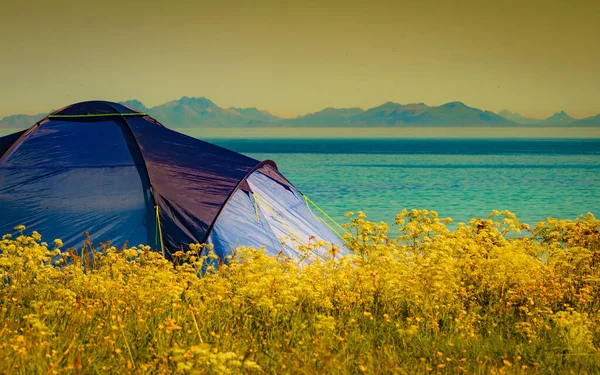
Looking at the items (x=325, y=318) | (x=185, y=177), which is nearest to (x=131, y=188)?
(x=185, y=177)

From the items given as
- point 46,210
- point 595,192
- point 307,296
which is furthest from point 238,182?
point 595,192

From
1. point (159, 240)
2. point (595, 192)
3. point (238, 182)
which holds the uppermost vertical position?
point (238, 182)

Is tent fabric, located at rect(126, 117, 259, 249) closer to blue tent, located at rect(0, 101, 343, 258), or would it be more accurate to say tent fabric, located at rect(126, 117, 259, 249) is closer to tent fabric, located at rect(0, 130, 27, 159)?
blue tent, located at rect(0, 101, 343, 258)

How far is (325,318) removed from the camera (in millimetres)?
5449

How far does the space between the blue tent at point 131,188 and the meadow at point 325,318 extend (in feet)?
5.76

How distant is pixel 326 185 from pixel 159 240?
3634 cm

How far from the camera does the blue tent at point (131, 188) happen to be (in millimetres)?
9961

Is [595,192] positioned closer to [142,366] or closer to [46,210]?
[46,210]

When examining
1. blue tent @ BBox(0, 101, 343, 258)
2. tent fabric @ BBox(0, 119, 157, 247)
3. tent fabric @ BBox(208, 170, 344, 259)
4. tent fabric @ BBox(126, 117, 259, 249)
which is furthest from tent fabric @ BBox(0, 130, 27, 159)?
tent fabric @ BBox(208, 170, 344, 259)

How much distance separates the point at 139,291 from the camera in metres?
6.52

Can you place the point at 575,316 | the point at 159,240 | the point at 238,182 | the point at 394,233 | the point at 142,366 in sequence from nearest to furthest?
1. the point at 142,366
2. the point at 575,316
3. the point at 159,240
4. the point at 238,182
5. the point at 394,233

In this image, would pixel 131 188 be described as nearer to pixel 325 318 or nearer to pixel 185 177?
pixel 185 177

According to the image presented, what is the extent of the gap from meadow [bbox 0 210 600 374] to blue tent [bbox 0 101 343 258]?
176 cm

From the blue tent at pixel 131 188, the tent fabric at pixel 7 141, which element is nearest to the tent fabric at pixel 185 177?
the blue tent at pixel 131 188
